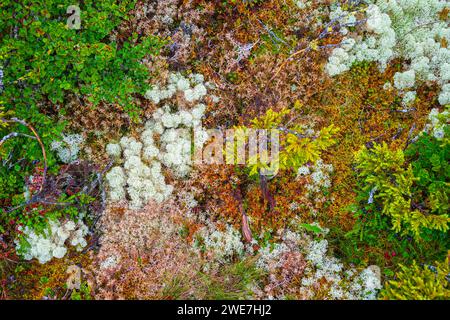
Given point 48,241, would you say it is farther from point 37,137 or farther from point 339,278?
point 339,278

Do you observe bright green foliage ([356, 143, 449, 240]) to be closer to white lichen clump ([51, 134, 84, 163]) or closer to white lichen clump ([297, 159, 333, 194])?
white lichen clump ([297, 159, 333, 194])

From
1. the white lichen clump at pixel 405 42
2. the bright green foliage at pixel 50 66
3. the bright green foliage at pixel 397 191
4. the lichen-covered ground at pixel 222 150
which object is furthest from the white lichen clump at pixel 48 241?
the white lichen clump at pixel 405 42

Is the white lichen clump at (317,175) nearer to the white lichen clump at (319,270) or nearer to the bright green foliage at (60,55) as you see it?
the white lichen clump at (319,270)

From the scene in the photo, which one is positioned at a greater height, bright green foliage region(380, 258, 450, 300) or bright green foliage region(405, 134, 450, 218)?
bright green foliage region(405, 134, 450, 218)

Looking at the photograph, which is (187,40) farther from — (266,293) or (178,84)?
(266,293)

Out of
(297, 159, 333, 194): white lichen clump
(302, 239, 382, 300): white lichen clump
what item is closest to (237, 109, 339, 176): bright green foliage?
(297, 159, 333, 194): white lichen clump

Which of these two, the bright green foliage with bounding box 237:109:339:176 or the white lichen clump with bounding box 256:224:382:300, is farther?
the white lichen clump with bounding box 256:224:382:300

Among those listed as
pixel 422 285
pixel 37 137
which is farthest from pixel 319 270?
pixel 37 137

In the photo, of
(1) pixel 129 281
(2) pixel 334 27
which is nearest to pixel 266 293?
(1) pixel 129 281
